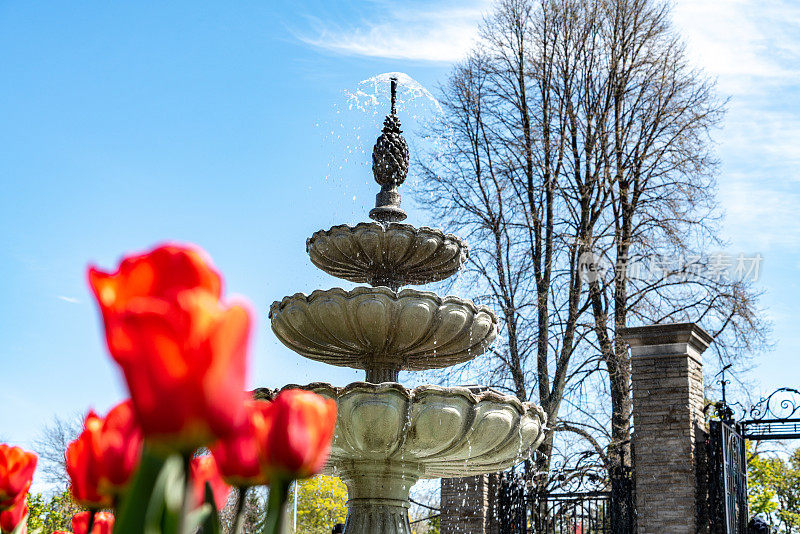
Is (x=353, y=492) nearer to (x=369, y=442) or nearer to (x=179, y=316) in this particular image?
(x=369, y=442)

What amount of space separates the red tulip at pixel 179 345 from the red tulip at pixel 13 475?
2.85 feet

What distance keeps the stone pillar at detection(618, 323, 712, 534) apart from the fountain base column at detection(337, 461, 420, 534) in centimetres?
440

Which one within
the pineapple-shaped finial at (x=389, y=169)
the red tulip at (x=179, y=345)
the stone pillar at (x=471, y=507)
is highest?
the pineapple-shaped finial at (x=389, y=169)

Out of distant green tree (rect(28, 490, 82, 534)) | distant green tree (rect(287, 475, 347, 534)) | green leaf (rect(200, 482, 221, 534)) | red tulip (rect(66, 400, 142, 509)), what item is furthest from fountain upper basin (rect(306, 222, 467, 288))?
distant green tree (rect(287, 475, 347, 534))

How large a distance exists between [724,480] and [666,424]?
835 mm

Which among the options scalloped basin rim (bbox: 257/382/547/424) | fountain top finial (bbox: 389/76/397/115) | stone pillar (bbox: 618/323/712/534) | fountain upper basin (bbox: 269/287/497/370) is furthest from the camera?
stone pillar (bbox: 618/323/712/534)

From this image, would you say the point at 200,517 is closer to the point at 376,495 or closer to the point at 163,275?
the point at 163,275

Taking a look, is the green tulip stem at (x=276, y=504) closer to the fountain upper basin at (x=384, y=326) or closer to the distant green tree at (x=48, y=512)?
the fountain upper basin at (x=384, y=326)

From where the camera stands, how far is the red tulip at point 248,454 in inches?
31.7

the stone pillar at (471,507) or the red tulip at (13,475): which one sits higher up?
the stone pillar at (471,507)

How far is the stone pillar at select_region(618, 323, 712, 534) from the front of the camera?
889cm

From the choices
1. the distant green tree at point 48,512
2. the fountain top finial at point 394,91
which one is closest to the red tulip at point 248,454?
the distant green tree at point 48,512

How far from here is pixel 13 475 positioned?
52.9 inches

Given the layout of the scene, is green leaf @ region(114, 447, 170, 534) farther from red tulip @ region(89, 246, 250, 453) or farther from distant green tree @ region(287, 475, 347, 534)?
distant green tree @ region(287, 475, 347, 534)
